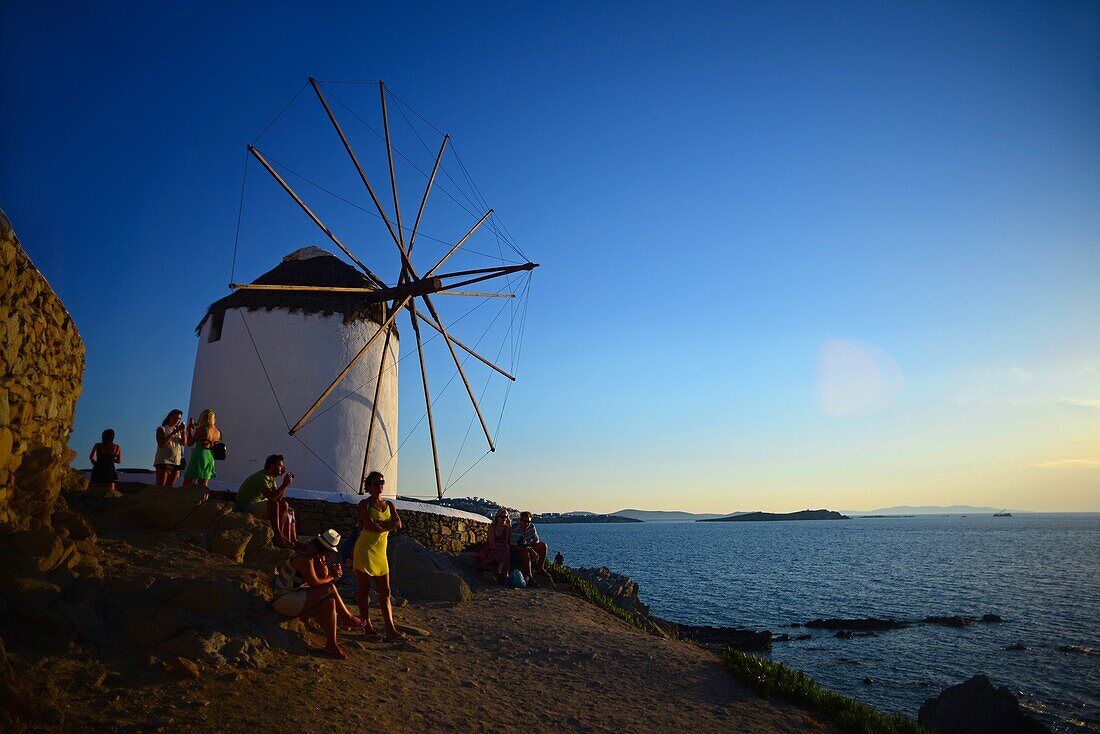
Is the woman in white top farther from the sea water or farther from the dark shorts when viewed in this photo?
the sea water

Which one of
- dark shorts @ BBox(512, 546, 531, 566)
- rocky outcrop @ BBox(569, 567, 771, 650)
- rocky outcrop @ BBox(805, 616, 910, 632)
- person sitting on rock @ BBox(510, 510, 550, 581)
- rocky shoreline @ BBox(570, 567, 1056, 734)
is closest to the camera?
rocky shoreline @ BBox(570, 567, 1056, 734)

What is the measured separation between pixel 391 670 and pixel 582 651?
2.84m

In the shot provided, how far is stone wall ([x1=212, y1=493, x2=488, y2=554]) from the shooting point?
12664mm

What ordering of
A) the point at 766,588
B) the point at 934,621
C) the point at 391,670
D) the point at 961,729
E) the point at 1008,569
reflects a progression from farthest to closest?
1. the point at 1008,569
2. the point at 766,588
3. the point at 934,621
4. the point at 961,729
5. the point at 391,670

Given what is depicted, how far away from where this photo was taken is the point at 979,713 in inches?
460

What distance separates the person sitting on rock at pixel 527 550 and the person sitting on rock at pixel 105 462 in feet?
22.7

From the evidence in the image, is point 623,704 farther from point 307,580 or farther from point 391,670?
point 307,580

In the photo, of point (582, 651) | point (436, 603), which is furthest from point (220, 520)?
point (582, 651)

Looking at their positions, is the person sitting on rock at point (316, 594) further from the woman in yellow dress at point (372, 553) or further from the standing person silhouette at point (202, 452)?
the standing person silhouette at point (202, 452)

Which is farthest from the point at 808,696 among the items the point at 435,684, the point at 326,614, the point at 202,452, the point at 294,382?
the point at 294,382

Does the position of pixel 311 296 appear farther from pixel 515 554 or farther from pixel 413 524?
pixel 515 554

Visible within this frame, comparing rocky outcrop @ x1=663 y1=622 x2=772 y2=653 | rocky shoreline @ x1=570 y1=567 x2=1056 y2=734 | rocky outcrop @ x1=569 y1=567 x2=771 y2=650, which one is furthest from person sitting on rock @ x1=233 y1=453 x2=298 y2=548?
rocky outcrop @ x1=663 y1=622 x2=772 y2=653

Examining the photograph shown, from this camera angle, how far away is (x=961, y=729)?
1158cm

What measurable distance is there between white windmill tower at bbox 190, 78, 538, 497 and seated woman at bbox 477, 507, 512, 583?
14.1 feet
